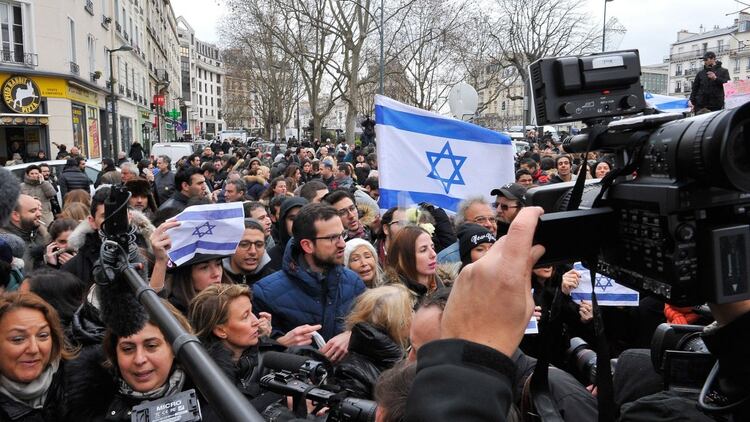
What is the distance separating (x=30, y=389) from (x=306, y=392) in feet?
4.69

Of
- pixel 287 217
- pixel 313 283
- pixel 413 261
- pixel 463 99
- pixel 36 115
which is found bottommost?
pixel 313 283

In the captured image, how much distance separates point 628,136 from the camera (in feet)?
3.97

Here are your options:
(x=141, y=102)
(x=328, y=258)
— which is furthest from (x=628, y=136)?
(x=141, y=102)

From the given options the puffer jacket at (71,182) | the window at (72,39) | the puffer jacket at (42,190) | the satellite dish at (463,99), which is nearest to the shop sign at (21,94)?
the window at (72,39)

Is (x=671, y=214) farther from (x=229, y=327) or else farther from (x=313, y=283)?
(x=313, y=283)

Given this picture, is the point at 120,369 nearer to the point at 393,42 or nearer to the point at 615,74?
the point at 615,74

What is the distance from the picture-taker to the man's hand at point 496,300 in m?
0.98

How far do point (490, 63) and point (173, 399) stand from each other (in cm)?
4547

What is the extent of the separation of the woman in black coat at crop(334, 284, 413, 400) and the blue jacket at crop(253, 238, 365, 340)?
2.43 ft

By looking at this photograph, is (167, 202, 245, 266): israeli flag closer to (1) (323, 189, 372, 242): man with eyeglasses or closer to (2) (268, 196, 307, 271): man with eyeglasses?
(2) (268, 196, 307, 271): man with eyeglasses

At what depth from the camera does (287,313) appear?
3.84 m

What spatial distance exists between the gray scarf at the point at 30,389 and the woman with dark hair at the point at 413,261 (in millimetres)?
2094

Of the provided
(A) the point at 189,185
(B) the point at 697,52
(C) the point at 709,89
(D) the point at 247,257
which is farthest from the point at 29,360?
(B) the point at 697,52

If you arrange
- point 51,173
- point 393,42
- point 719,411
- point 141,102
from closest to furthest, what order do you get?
point 719,411 < point 51,173 < point 393,42 < point 141,102
